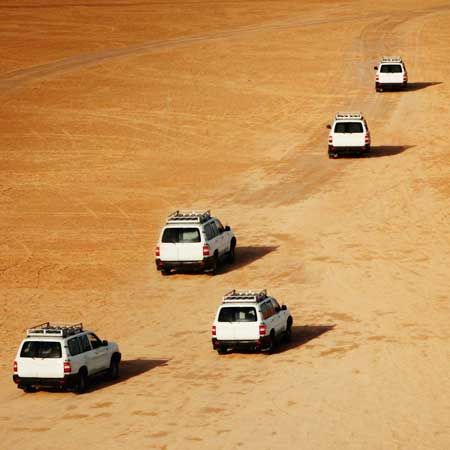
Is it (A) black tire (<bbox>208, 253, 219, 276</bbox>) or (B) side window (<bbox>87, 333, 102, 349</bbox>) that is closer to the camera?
(B) side window (<bbox>87, 333, 102, 349</bbox>)

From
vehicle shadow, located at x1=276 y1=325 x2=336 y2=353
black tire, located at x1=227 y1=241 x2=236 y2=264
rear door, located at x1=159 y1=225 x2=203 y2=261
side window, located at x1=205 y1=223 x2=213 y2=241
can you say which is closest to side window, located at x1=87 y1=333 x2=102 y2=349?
vehicle shadow, located at x1=276 y1=325 x2=336 y2=353

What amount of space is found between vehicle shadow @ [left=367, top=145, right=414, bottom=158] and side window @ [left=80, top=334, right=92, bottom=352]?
116 feet

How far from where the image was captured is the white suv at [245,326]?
33938 mm

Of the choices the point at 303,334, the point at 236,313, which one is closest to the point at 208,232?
the point at 303,334

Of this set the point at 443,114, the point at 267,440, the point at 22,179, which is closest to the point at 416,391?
the point at 267,440

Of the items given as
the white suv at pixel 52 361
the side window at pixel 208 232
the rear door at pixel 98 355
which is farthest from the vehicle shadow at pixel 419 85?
the white suv at pixel 52 361

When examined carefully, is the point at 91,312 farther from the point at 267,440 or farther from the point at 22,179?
the point at 22,179

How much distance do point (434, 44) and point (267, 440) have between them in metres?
76.5

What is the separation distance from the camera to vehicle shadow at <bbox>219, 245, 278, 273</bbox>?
45.4 meters

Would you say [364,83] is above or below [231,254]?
above

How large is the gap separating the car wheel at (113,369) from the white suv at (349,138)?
32.2 m

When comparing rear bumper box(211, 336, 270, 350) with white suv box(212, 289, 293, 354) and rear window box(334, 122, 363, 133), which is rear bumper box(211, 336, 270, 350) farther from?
rear window box(334, 122, 363, 133)

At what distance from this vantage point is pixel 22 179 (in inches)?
2430

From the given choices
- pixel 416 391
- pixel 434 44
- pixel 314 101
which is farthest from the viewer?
pixel 434 44
